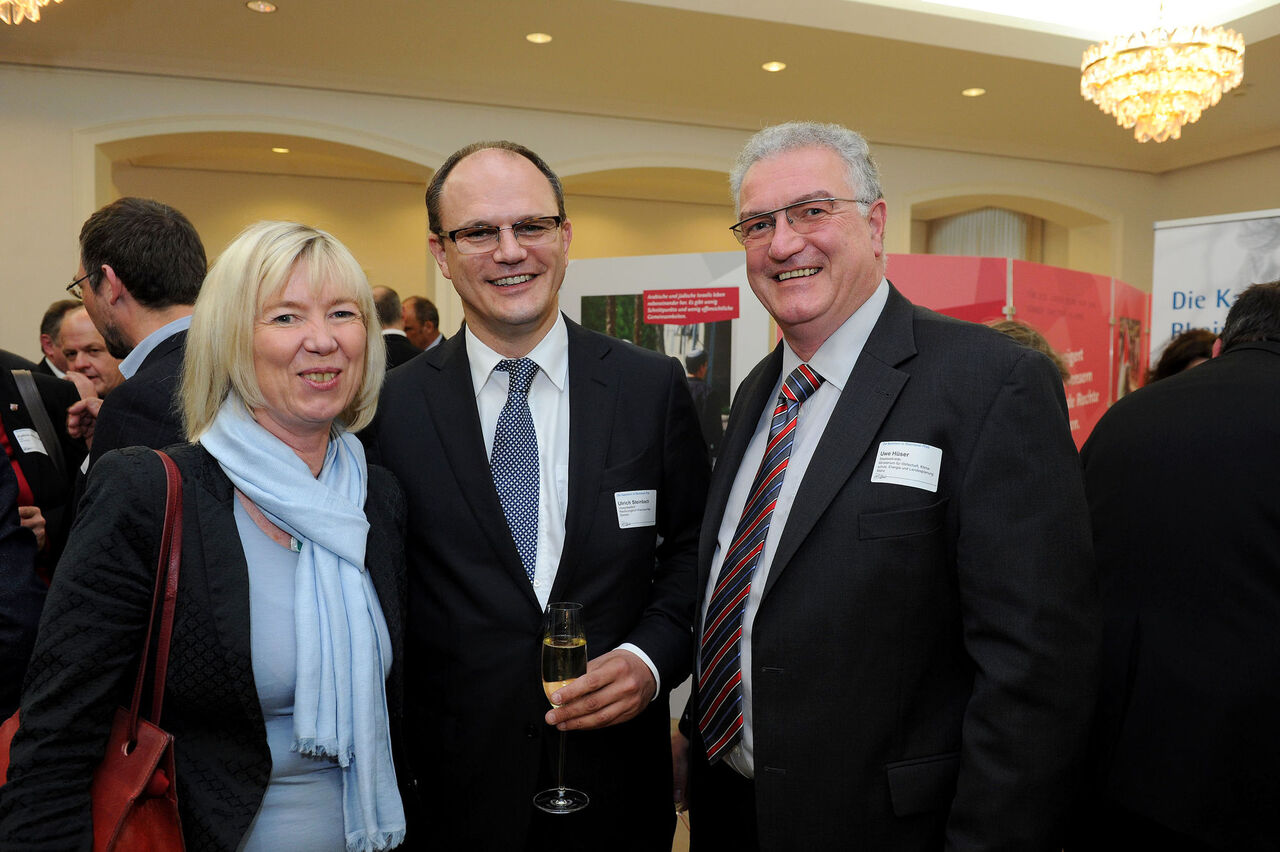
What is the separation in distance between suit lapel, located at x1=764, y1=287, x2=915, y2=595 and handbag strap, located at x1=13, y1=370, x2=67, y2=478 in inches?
112

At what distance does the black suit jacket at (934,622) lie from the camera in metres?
1.38

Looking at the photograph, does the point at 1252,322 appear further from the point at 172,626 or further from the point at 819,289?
the point at 172,626

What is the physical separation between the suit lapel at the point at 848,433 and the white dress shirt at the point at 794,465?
3 cm

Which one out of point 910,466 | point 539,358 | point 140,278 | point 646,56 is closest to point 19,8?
point 140,278

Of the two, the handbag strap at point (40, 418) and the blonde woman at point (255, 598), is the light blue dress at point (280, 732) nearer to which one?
the blonde woman at point (255, 598)

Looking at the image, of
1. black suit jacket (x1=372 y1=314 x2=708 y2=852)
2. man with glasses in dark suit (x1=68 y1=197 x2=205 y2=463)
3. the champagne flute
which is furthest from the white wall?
the champagne flute

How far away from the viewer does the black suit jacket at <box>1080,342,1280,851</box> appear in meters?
1.90

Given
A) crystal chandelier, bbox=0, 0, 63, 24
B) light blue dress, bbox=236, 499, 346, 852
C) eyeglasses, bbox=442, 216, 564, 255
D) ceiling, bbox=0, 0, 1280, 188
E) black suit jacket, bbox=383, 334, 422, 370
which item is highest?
ceiling, bbox=0, 0, 1280, 188

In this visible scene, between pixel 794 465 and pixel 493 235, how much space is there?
0.79 meters

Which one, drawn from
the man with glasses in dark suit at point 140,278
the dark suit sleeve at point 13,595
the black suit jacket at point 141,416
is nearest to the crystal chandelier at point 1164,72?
the man with glasses in dark suit at point 140,278

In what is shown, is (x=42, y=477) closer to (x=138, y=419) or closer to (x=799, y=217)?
(x=138, y=419)

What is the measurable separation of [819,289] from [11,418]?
2843 mm

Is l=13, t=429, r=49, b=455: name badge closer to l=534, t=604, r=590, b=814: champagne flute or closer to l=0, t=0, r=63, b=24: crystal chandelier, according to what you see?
l=534, t=604, r=590, b=814: champagne flute

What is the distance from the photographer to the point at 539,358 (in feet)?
6.28
